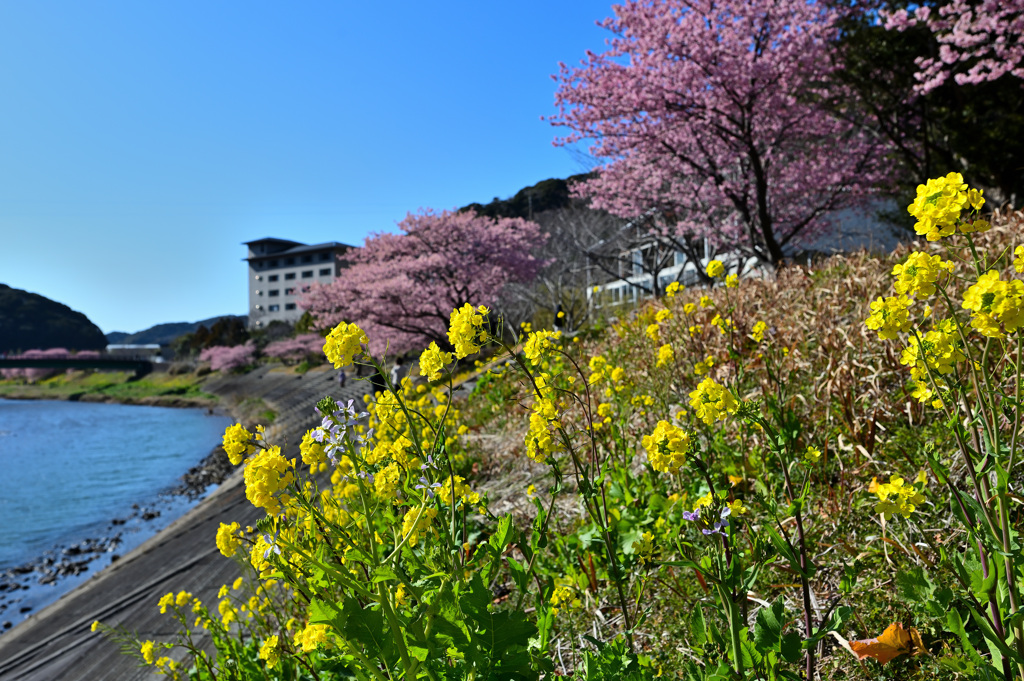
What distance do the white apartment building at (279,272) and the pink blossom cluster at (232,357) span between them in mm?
22242

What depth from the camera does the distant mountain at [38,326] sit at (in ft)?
314

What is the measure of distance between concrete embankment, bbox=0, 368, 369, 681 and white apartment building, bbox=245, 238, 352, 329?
217 ft

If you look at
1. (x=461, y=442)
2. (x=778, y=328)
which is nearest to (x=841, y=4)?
(x=778, y=328)

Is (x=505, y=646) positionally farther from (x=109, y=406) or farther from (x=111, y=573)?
(x=109, y=406)

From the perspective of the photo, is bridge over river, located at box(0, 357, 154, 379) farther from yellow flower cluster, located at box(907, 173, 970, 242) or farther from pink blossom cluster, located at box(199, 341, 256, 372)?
yellow flower cluster, located at box(907, 173, 970, 242)

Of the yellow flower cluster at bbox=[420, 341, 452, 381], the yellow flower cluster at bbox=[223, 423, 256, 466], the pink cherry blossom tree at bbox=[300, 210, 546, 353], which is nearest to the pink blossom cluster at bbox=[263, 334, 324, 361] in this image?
the pink cherry blossom tree at bbox=[300, 210, 546, 353]

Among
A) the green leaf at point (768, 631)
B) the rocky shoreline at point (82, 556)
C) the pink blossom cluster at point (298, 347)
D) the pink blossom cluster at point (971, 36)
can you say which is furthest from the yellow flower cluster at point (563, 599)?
the pink blossom cluster at point (298, 347)

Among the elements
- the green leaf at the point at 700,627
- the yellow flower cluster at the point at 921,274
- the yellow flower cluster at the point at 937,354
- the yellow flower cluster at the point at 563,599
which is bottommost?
the yellow flower cluster at the point at 563,599

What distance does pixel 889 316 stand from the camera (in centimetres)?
159

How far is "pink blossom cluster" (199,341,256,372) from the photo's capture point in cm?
4734

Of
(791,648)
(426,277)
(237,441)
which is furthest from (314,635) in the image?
(426,277)

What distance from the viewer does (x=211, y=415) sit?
34.0 meters

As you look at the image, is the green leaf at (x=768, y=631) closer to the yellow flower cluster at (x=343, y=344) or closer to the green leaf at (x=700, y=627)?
the green leaf at (x=700, y=627)

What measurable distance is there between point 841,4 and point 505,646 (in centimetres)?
1388
